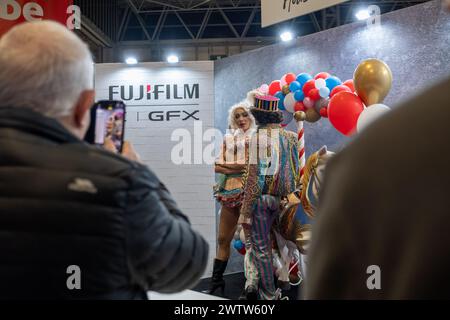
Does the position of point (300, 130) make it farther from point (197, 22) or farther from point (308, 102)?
point (197, 22)

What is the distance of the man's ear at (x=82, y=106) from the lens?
1.07m

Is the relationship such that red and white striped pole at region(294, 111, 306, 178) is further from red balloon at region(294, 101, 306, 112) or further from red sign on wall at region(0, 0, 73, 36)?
red sign on wall at region(0, 0, 73, 36)

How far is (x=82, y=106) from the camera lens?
Answer: 42.3 inches

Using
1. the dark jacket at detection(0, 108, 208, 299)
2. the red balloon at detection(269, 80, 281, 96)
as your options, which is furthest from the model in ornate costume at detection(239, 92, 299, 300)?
the dark jacket at detection(0, 108, 208, 299)

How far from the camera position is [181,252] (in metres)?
1.03

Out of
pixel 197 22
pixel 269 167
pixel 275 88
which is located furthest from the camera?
pixel 197 22

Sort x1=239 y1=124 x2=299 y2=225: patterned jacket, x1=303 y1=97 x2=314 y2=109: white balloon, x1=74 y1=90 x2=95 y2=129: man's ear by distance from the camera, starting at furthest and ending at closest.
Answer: x1=303 y1=97 x2=314 y2=109: white balloon → x1=239 y1=124 x2=299 y2=225: patterned jacket → x1=74 y1=90 x2=95 y2=129: man's ear

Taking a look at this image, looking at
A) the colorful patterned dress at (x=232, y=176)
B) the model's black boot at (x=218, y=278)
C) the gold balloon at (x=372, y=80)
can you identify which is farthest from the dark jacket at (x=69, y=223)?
the model's black boot at (x=218, y=278)

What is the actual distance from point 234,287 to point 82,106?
452 cm

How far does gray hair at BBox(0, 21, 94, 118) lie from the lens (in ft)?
3.33

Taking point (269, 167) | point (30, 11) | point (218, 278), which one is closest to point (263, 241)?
point (269, 167)

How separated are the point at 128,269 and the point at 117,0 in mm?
12029

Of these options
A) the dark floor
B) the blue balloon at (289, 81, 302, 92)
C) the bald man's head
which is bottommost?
the dark floor

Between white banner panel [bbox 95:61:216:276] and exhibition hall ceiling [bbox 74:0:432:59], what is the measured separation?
5.15 metres
